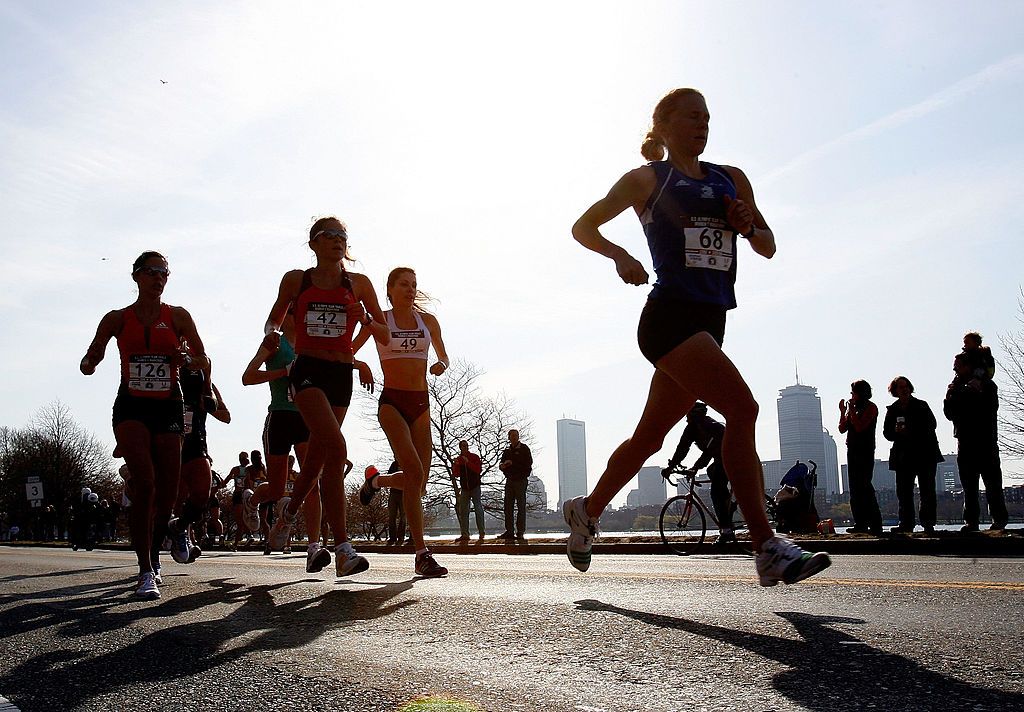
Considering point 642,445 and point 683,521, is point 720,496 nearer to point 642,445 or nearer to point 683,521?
point 683,521

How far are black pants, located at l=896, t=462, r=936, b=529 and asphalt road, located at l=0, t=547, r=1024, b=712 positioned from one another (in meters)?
6.90

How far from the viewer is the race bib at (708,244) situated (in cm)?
456

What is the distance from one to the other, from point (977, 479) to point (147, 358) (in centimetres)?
878

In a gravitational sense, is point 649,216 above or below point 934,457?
above

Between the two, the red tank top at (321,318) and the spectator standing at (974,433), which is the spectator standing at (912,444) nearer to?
the spectator standing at (974,433)

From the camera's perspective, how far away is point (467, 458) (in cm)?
1460

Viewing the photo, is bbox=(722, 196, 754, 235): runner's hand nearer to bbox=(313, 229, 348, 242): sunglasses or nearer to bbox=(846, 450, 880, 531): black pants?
bbox=(313, 229, 348, 242): sunglasses

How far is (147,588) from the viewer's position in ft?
19.1

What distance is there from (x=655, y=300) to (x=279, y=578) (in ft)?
12.7

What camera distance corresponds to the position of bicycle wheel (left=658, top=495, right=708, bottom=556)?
43.4 ft

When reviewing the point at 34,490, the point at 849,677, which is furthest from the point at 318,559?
the point at 34,490

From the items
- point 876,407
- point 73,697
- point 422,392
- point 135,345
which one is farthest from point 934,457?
point 73,697

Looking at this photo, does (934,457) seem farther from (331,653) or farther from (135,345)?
(331,653)

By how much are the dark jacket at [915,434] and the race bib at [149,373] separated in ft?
27.8
